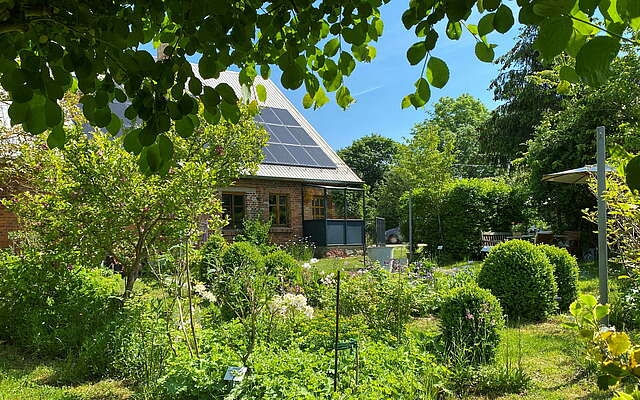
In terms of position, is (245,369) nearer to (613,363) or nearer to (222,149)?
(613,363)

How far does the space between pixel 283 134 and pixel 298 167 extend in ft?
5.27

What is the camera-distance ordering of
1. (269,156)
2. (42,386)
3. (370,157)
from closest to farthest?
1. (42,386)
2. (269,156)
3. (370,157)

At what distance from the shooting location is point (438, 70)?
1.43 meters

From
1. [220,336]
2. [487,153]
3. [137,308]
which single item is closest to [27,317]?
[137,308]

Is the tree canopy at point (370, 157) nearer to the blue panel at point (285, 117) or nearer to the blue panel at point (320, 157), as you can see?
the blue panel at point (285, 117)

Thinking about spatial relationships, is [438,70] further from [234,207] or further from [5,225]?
[234,207]

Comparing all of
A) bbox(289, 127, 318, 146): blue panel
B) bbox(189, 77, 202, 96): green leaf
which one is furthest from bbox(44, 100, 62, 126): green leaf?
bbox(289, 127, 318, 146): blue panel

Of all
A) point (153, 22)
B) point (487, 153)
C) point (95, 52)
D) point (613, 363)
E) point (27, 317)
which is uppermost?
point (487, 153)

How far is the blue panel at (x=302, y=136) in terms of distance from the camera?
17.6 m

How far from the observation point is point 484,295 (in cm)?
486

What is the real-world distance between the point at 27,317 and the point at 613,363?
19.1 feet

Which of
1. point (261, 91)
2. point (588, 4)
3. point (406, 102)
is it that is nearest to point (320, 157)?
point (261, 91)

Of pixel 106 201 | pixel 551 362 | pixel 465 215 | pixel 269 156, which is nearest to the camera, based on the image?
pixel 551 362

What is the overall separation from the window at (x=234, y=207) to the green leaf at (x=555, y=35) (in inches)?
574
